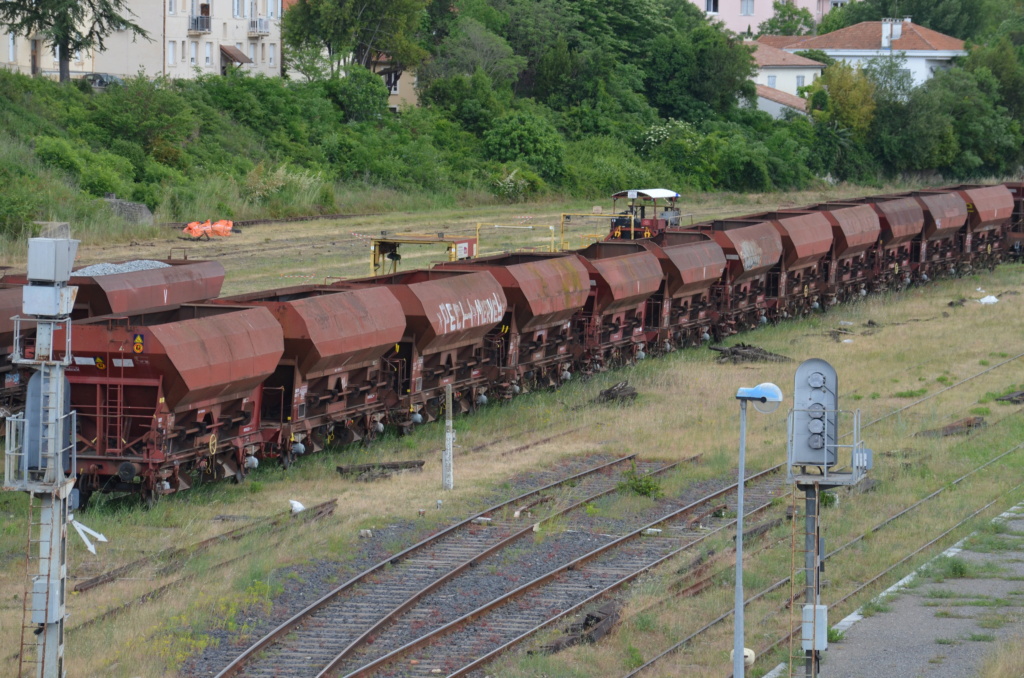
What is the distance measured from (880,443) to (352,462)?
10088 mm

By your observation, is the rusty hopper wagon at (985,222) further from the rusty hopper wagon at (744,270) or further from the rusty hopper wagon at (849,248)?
the rusty hopper wagon at (744,270)

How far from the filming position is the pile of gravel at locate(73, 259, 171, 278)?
92.5ft

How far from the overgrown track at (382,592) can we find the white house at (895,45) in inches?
3591

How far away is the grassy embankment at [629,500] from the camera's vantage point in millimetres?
16141

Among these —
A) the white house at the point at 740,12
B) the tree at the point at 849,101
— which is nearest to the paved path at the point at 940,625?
the tree at the point at 849,101

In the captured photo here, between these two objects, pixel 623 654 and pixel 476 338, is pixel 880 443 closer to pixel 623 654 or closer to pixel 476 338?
pixel 476 338

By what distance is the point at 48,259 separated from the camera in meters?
13.2

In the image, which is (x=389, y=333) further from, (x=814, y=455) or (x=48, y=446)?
(x=814, y=455)

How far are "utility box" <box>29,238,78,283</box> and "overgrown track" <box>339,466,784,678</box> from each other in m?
4.99

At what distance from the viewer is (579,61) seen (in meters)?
86.8

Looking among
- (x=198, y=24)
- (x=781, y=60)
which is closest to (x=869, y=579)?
(x=198, y=24)

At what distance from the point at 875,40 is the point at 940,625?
101 meters

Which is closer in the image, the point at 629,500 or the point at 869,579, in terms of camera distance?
the point at 869,579

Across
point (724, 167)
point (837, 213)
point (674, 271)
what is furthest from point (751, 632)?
point (724, 167)
